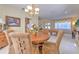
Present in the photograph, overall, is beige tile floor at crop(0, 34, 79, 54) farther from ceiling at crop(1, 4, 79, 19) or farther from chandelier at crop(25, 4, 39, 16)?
chandelier at crop(25, 4, 39, 16)

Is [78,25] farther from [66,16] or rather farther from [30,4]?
[30,4]

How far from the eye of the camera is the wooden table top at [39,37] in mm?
2052

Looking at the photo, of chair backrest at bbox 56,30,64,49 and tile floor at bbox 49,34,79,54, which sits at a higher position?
chair backrest at bbox 56,30,64,49

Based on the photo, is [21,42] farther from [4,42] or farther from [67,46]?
[67,46]

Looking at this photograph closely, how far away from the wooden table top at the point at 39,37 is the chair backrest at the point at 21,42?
0.30 ft

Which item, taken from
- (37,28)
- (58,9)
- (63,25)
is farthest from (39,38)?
(58,9)

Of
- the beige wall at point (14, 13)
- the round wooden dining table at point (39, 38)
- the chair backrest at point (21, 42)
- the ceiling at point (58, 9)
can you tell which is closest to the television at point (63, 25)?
the ceiling at point (58, 9)

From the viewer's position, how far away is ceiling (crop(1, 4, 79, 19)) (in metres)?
2.03

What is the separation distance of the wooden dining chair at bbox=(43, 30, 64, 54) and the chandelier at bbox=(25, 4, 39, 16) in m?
0.56

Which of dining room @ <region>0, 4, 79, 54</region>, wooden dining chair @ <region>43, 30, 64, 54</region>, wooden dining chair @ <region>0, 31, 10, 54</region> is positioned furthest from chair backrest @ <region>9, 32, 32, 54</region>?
wooden dining chair @ <region>43, 30, 64, 54</region>

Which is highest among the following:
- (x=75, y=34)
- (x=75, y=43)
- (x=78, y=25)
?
(x=78, y=25)
